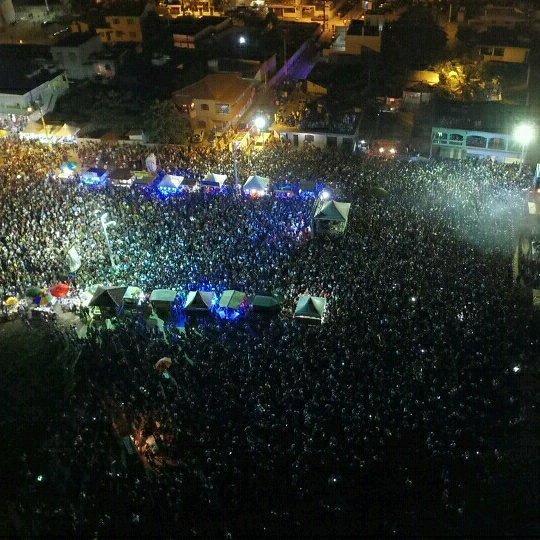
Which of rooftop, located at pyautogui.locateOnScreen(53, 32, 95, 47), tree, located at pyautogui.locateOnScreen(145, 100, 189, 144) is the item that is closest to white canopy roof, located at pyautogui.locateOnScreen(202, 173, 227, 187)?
tree, located at pyautogui.locateOnScreen(145, 100, 189, 144)

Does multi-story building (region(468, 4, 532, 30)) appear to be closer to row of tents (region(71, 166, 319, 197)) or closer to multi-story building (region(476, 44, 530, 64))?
multi-story building (region(476, 44, 530, 64))

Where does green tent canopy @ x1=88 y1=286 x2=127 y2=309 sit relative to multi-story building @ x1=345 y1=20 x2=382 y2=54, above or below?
below

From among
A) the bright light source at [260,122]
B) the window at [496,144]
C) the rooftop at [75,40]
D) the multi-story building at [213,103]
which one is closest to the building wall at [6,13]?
the rooftop at [75,40]

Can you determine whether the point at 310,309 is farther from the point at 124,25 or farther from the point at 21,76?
the point at 124,25

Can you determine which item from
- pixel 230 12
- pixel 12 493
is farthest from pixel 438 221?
pixel 230 12

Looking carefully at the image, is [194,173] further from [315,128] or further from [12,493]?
[12,493]

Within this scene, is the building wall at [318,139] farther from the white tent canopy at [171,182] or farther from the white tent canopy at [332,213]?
the white tent canopy at [332,213]
